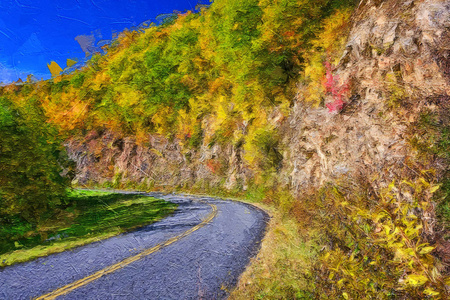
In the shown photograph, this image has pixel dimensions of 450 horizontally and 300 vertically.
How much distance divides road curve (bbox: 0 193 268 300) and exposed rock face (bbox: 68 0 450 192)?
12.4 feet

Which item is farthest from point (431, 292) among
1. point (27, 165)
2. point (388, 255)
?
point (27, 165)

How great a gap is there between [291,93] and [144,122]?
17511 mm

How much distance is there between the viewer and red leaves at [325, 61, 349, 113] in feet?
27.3

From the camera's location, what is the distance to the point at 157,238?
625 centimetres

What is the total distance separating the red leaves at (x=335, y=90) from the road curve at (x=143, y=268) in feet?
17.7

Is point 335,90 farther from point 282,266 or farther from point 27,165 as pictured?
point 27,165

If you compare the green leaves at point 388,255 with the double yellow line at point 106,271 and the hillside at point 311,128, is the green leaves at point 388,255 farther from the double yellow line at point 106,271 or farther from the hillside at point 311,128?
the double yellow line at point 106,271

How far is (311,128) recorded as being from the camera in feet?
32.3

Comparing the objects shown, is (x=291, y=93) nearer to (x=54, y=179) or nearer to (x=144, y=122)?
(x=54, y=179)

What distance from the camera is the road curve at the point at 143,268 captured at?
12.6ft

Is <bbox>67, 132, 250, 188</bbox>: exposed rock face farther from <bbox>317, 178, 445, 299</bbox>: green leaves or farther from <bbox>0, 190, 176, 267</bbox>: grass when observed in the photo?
<bbox>317, 178, 445, 299</bbox>: green leaves

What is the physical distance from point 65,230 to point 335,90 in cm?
996

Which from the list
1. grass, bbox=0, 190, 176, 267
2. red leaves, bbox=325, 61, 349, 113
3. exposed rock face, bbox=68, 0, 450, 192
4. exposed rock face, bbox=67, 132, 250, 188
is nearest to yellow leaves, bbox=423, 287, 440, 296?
exposed rock face, bbox=68, 0, 450, 192

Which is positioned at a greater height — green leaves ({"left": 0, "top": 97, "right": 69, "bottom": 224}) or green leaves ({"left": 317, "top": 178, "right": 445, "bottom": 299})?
green leaves ({"left": 0, "top": 97, "right": 69, "bottom": 224})
